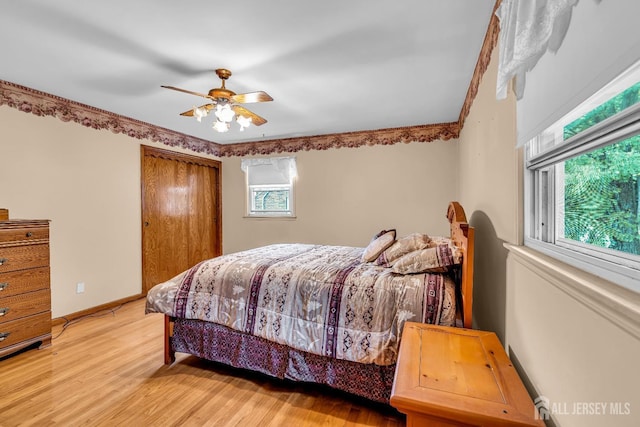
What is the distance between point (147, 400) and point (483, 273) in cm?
243

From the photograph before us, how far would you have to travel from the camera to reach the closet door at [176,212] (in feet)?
13.3

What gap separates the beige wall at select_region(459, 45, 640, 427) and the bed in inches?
7.8

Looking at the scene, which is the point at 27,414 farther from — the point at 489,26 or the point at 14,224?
the point at 489,26

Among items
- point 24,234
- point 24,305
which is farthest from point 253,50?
point 24,305

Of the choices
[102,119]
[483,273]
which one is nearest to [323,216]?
[483,273]

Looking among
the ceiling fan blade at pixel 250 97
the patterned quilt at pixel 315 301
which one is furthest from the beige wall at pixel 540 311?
the ceiling fan blade at pixel 250 97

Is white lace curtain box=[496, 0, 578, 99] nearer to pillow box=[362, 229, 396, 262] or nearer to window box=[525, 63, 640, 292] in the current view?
window box=[525, 63, 640, 292]

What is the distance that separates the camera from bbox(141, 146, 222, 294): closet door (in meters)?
4.05

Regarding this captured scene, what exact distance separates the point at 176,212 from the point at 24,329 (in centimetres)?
232

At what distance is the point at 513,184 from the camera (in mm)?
1383

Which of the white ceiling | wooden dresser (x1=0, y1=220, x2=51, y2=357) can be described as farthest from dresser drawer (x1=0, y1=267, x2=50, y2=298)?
the white ceiling

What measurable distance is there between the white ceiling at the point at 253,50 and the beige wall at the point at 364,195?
0.97 m

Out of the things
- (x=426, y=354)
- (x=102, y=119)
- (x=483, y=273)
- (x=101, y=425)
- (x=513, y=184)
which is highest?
(x=102, y=119)

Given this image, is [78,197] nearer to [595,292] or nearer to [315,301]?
[315,301]
